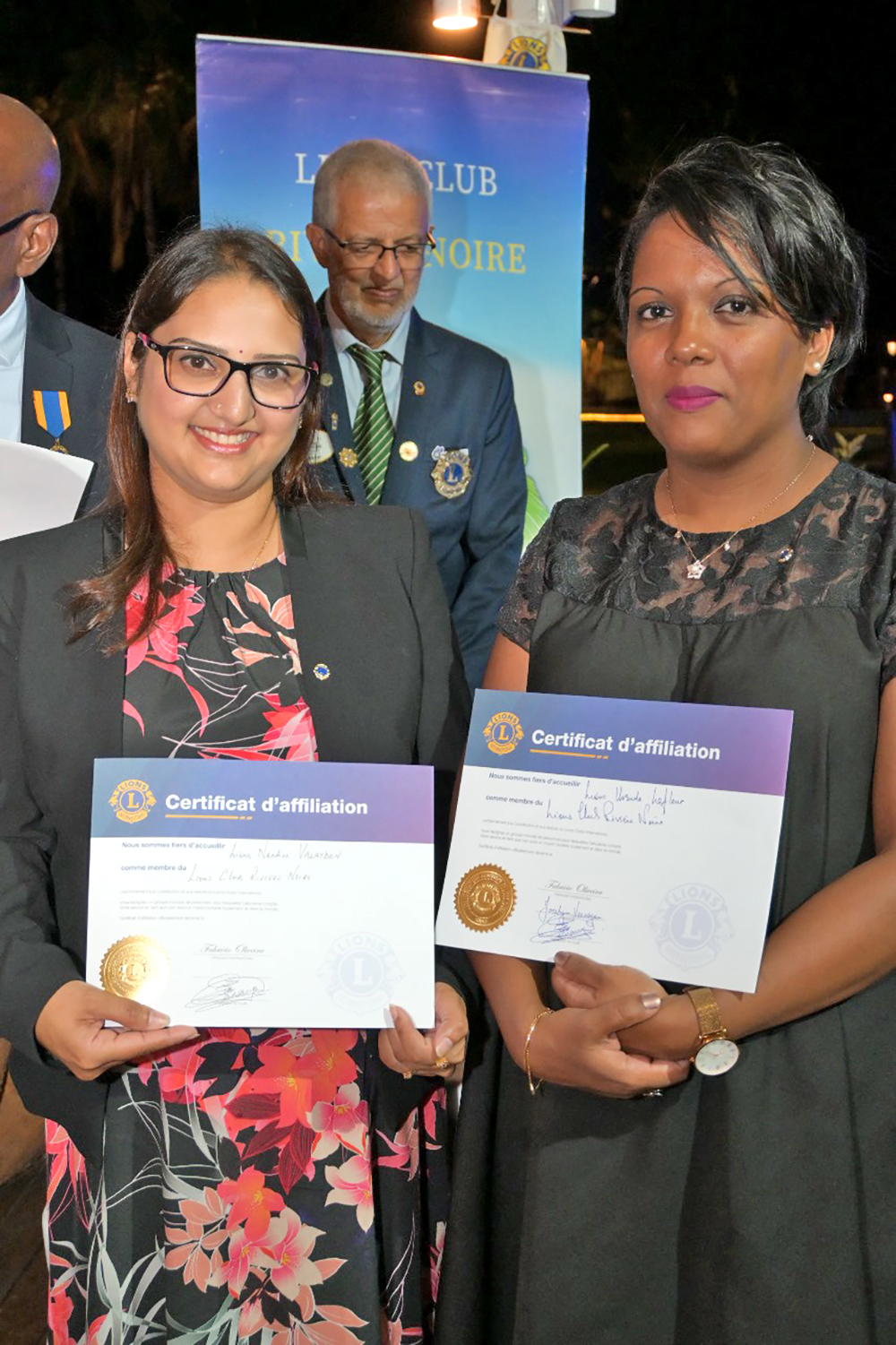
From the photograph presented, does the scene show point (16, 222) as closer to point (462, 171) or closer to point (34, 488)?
point (34, 488)

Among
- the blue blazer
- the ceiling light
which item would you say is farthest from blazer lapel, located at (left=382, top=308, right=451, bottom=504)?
the ceiling light

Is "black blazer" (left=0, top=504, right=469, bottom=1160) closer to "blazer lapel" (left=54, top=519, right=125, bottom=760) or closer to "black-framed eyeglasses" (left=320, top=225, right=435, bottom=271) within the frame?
"blazer lapel" (left=54, top=519, right=125, bottom=760)

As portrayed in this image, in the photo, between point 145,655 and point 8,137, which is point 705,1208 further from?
point 8,137

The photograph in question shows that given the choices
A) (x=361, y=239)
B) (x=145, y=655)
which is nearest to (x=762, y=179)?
(x=145, y=655)

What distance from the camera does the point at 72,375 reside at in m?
2.91

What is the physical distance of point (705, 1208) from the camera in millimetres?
1656

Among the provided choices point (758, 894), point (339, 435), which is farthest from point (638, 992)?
point (339, 435)

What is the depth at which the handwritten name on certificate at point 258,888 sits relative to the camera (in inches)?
62.2

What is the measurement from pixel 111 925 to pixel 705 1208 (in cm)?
81

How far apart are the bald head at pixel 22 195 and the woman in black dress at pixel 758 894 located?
1.76 m

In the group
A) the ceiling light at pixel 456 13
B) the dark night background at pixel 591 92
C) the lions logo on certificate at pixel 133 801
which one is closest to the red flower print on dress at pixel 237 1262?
the lions logo on certificate at pixel 133 801

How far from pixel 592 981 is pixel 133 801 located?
587mm
